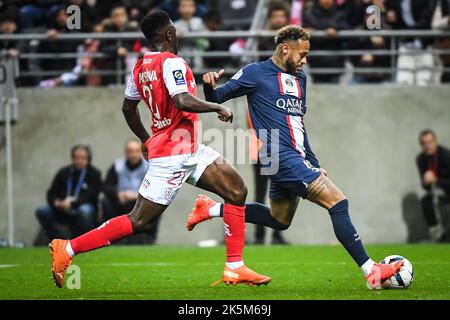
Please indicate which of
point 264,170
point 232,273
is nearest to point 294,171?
point 264,170

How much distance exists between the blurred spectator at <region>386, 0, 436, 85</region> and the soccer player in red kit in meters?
8.37

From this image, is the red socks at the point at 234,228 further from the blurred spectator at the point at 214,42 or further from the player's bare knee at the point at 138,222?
the blurred spectator at the point at 214,42

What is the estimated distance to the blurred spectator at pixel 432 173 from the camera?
15555mm

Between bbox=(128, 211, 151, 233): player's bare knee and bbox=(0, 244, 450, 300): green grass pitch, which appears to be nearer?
bbox=(0, 244, 450, 300): green grass pitch

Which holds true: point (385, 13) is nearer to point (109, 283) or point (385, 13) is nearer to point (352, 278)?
point (352, 278)

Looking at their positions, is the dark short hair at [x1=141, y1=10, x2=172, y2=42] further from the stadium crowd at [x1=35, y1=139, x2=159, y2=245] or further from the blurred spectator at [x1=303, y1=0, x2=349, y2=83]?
the blurred spectator at [x1=303, y1=0, x2=349, y2=83]

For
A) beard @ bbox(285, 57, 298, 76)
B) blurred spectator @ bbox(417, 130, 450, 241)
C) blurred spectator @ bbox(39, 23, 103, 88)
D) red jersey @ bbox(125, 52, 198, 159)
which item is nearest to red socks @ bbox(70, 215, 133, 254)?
red jersey @ bbox(125, 52, 198, 159)

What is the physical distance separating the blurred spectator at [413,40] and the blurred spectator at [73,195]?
5393mm

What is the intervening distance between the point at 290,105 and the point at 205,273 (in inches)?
93.9

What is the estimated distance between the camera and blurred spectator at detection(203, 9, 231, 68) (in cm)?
1636

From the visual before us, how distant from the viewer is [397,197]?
16.3m

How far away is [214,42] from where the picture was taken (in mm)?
16656

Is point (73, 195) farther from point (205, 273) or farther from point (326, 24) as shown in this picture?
point (205, 273)

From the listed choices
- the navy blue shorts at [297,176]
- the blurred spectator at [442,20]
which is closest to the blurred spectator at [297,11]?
the blurred spectator at [442,20]
